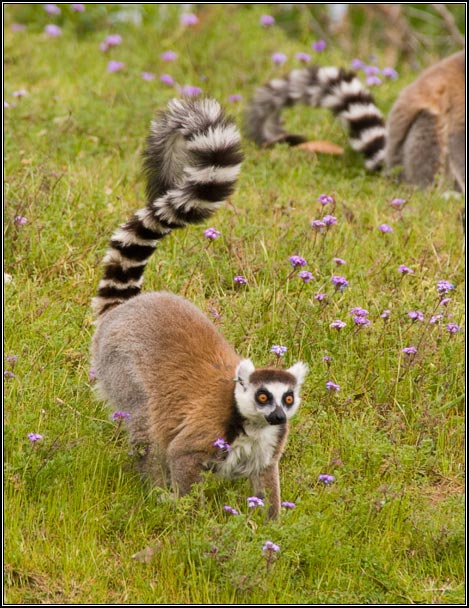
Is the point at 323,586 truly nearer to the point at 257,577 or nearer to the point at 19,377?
the point at 257,577

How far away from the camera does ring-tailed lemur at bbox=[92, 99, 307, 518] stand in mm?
4652

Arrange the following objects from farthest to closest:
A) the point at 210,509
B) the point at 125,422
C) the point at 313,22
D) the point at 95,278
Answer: the point at 313,22 < the point at 95,278 < the point at 125,422 < the point at 210,509

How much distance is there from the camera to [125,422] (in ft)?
16.6

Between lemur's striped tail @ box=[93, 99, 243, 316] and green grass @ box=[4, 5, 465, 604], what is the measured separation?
17.6 inches

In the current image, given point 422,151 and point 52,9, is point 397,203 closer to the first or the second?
point 422,151

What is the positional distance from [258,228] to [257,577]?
120 inches

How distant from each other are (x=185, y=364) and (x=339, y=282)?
3.86 ft

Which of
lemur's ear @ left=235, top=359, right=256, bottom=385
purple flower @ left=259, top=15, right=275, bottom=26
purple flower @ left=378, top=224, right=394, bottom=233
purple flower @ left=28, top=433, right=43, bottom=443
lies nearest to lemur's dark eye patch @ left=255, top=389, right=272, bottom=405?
lemur's ear @ left=235, top=359, right=256, bottom=385

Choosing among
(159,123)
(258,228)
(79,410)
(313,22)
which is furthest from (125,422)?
(313,22)

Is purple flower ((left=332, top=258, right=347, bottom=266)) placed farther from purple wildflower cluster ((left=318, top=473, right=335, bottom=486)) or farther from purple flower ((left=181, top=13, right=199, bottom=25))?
purple flower ((left=181, top=13, right=199, bottom=25))

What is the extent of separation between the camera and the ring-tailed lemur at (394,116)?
354 inches

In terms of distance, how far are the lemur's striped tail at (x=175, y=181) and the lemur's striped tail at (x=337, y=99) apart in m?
3.71

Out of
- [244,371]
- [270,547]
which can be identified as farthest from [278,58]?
[270,547]

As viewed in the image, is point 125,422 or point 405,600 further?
point 125,422
